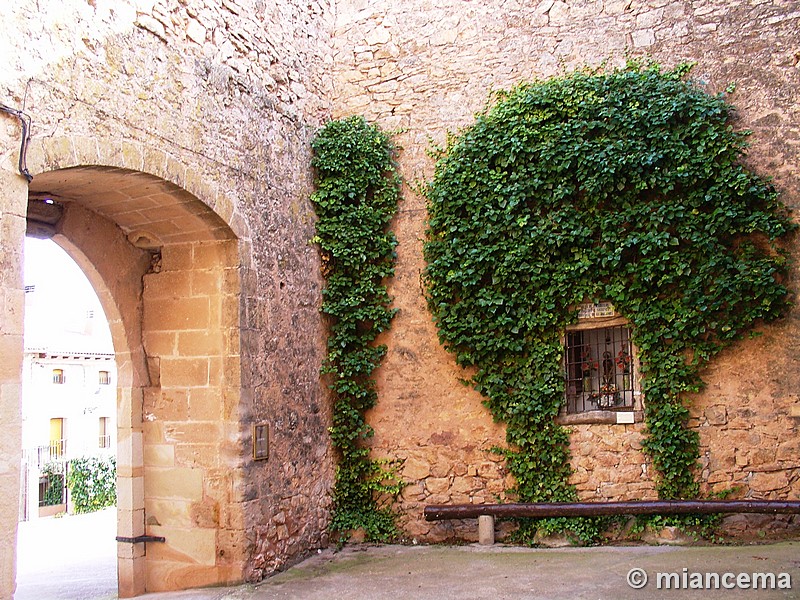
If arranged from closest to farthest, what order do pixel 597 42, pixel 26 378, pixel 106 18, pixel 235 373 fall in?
pixel 106 18
pixel 235 373
pixel 597 42
pixel 26 378

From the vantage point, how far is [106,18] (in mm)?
4688

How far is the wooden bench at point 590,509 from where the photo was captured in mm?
6199

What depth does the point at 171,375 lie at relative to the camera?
599 cm

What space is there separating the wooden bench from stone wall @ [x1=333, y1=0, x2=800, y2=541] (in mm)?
201

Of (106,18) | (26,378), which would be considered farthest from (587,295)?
(26,378)

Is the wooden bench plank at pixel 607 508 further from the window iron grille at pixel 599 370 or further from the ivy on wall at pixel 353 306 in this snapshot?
the window iron grille at pixel 599 370

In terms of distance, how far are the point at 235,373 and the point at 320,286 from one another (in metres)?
1.55

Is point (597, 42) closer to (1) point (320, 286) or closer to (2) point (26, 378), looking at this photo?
(1) point (320, 286)

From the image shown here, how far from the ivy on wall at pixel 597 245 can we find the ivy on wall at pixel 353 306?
1.89ft

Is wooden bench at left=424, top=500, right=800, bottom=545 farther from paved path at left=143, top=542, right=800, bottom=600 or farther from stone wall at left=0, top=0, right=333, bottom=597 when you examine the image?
stone wall at left=0, top=0, right=333, bottom=597

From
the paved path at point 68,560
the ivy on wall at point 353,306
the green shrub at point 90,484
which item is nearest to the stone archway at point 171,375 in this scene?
the paved path at point 68,560

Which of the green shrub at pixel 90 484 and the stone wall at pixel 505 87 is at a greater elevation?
the stone wall at pixel 505 87

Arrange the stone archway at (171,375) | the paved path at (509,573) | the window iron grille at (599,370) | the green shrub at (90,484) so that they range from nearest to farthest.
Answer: the paved path at (509,573) < the stone archway at (171,375) < the window iron grille at (599,370) < the green shrub at (90,484)

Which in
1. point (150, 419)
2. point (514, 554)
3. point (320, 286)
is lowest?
point (514, 554)
